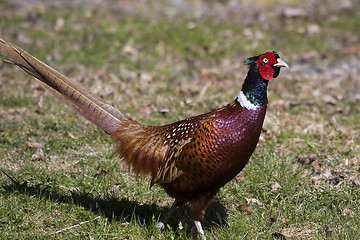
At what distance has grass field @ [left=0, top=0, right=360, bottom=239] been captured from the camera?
157 inches

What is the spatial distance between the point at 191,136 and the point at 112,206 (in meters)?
1.10

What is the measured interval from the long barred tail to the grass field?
2.45 ft

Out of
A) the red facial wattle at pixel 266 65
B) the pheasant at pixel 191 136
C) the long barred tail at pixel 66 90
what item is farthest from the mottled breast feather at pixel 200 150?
the long barred tail at pixel 66 90

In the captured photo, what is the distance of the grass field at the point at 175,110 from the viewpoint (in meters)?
3.98

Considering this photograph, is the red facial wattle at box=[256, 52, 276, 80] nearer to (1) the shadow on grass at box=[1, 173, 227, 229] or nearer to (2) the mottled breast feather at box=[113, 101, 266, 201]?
(2) the mottled breast feather at box=[113, 101, 266, 201]

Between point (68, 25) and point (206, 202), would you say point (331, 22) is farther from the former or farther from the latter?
point (206, 202)

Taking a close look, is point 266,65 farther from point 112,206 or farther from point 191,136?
point 112,206

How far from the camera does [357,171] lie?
4621mm

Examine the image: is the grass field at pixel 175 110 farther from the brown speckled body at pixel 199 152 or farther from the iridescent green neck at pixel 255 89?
the iridescent green neck at pixel 255 89

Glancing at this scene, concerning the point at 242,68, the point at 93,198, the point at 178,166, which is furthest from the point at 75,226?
the point at 242,68

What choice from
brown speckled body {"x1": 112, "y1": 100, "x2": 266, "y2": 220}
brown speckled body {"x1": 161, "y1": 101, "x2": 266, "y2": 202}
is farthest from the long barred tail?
brown speckled body {"x1": 161, "y1": 101, "x2": 266, "y2": 202}

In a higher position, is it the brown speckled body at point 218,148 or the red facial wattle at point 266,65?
the red facial wattle at point 266,65

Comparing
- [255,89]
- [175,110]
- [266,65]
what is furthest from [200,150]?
[175,110]

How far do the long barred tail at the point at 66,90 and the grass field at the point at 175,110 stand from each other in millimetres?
748
